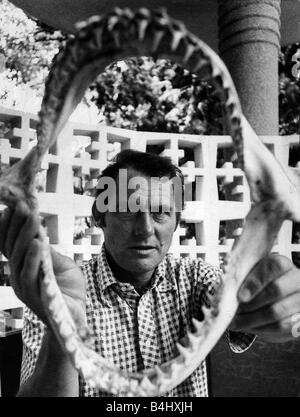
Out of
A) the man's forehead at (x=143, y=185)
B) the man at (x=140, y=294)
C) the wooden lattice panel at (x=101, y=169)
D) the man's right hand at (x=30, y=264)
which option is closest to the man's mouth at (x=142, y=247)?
the man at (x=140, y=294)

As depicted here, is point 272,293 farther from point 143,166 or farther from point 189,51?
point 143,166

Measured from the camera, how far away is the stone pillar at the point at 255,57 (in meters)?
2.37

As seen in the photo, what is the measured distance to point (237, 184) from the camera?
2520 mm

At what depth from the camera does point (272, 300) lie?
1056 mm

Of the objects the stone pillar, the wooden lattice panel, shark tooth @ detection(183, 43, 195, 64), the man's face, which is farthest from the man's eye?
the stone pillar

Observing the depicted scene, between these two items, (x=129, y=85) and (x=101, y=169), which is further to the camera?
(x=129, y=85)

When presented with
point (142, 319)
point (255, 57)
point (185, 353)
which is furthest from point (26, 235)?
point (255, 57)

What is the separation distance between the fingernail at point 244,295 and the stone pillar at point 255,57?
5.06 feet

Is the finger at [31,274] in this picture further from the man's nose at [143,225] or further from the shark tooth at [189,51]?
the man's nose at [143,225]

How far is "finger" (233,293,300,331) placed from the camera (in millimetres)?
1062

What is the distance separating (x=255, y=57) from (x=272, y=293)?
1.59 m
